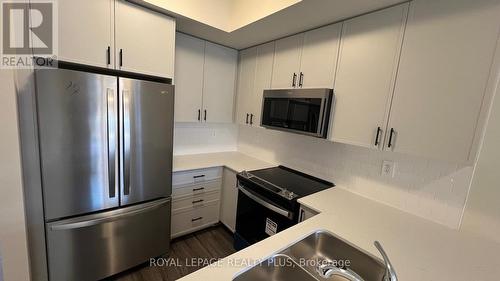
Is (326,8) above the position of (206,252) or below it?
above

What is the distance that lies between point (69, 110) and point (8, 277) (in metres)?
1.11

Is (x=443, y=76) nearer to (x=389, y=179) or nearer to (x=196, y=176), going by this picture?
(x=389, y=179)

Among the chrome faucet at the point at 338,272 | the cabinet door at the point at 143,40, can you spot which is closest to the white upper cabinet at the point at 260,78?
the cabinet door at the point at 143,40

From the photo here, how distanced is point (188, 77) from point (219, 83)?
0.40m

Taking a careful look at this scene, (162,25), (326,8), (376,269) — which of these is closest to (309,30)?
(326,8)

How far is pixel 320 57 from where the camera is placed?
173 cm

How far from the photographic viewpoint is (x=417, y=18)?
1.23m

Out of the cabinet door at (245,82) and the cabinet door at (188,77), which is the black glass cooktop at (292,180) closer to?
the cabinet door at (245,82)

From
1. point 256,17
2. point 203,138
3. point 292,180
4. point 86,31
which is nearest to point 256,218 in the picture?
point 292,180

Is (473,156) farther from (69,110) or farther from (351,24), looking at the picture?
(69,110)

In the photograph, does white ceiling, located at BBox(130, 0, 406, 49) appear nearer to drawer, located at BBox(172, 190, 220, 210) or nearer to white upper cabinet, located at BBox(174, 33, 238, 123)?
white upper cabinet, located at BBox(174, 33, 238, 123)

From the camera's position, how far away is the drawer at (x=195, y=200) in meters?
2.22

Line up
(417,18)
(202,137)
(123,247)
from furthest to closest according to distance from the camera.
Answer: (202,137) < (123,247) < (417,18)

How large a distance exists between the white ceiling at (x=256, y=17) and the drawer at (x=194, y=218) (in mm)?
1915
